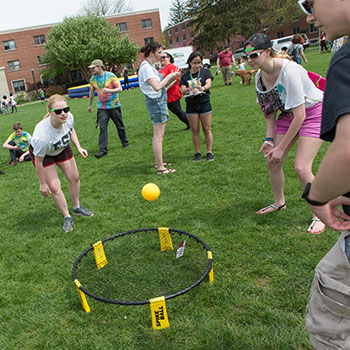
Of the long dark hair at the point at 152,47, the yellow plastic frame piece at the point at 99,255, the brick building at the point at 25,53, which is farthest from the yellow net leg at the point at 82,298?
the brick building at the point at 25,53

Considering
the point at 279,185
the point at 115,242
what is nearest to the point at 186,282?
the point at 115,242

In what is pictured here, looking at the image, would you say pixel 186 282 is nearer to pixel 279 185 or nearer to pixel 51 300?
pixel 51 300

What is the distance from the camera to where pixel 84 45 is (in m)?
46.2

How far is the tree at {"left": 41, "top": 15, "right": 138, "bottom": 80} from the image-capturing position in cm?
4581

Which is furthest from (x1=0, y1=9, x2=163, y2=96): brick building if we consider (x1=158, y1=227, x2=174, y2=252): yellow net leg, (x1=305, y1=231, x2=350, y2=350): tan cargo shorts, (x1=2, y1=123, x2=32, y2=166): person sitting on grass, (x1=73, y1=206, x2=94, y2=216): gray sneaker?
(x1=305, y1=231, x2=350, y2=350): tan cargo shorts

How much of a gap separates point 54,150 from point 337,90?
4195 mm

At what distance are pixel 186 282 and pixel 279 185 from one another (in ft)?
6.33

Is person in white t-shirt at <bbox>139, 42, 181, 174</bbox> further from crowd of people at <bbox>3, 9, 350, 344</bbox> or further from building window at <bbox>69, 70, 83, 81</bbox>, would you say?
building window at <bbox>69, 70, 83, 81</bbox>

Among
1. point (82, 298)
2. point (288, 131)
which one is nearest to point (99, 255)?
point (82, 298)

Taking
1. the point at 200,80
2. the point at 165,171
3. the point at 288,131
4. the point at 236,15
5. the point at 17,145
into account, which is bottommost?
the point at 165,171

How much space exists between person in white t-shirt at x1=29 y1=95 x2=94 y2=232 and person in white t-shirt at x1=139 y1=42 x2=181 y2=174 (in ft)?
6.10

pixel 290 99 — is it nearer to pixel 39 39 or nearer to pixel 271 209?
pixel 271 209

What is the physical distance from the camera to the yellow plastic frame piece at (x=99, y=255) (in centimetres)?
381

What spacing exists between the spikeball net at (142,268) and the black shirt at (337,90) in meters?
2.11
